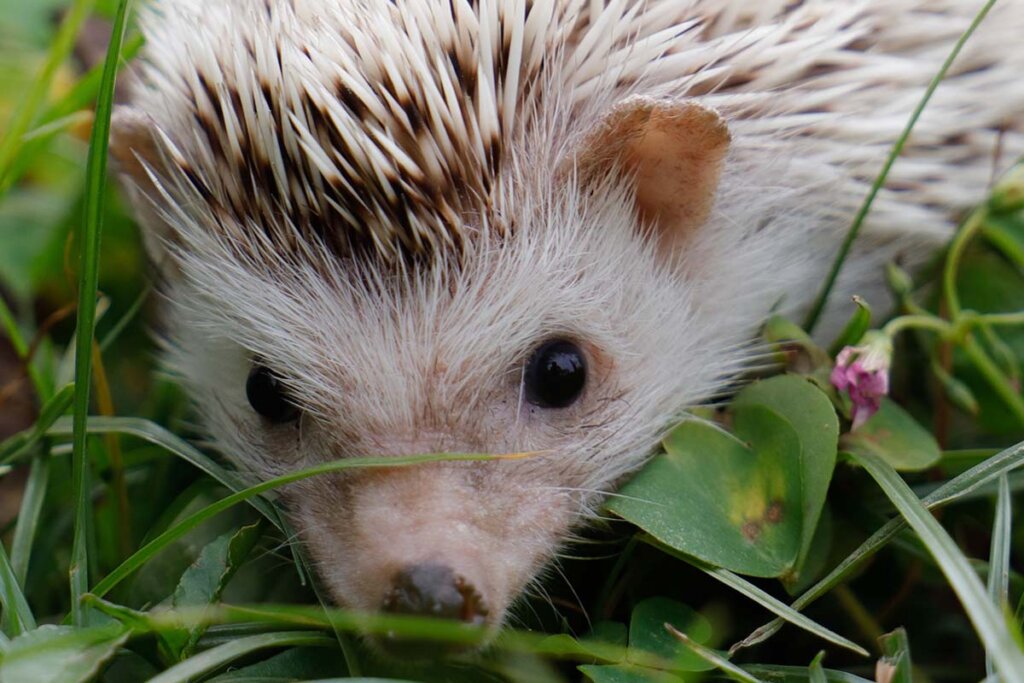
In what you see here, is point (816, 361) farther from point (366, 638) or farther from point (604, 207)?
point (366, 638)

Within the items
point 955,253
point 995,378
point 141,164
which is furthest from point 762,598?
point 141,164

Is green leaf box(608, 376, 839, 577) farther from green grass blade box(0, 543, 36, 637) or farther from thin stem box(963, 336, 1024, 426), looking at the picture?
green grass blade box(0, 543, 36, 637)

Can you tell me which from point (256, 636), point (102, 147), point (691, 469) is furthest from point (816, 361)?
point (102, 147)

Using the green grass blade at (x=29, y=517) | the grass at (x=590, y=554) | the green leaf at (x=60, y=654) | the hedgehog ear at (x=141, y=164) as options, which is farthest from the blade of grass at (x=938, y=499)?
the hedgehog ear at (x=141, y=164)

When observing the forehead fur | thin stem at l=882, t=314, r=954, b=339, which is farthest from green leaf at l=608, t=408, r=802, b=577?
the forehead fur

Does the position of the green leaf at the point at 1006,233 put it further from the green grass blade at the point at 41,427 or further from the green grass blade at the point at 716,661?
the green grass blade at the point at 41,427

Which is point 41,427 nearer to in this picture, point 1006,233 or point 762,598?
point 762,598
